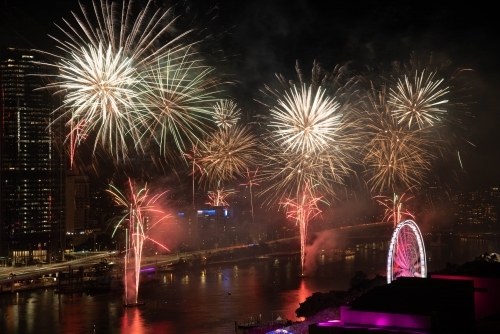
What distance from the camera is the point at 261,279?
90.2 ft

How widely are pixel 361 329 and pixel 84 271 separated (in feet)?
72.5

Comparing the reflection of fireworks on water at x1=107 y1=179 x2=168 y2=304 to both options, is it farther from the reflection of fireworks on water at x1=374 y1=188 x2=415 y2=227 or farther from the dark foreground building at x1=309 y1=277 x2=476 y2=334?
the dark foreground building at x1=309 y1=277 x2=476 y2=334

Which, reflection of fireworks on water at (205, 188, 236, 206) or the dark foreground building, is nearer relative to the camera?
the dark foreground building

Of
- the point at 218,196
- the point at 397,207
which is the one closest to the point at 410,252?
the point at 397,207

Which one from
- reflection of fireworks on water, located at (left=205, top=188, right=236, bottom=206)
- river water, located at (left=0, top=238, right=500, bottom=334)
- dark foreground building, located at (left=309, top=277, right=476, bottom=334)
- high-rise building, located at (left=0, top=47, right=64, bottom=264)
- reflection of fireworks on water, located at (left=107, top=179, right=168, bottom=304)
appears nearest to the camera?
dark foreground building, located at (left=309, top=277, right=476, bottom=334)

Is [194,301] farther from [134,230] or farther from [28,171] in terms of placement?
[28,171]

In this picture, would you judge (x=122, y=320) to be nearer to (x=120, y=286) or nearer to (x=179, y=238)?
(x=120, y=286)

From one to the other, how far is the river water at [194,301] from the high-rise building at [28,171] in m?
10.6

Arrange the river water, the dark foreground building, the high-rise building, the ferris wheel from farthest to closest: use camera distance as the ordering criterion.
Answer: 1. the high-rise building
2. the river water
3. the ferris wheel
4. the dark foreground building

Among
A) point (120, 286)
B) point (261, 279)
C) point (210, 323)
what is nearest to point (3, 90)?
point (120, 286)

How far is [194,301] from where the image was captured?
21406 millimetres

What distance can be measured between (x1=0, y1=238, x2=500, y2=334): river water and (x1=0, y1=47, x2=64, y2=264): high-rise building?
34.6ft

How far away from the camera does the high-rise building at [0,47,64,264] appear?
34.8 metres

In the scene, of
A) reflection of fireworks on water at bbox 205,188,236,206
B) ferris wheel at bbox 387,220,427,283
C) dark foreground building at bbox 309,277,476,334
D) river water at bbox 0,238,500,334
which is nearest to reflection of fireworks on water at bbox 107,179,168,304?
river water at bbox 0,238,500,334
